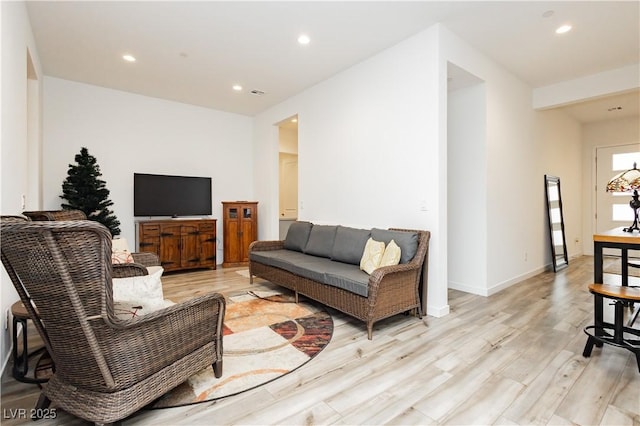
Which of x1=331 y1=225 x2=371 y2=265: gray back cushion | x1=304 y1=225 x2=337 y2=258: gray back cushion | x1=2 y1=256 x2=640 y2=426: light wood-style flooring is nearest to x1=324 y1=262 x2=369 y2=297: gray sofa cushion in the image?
x1=331 y1=225 x2=371 y2=265: gray back cushion

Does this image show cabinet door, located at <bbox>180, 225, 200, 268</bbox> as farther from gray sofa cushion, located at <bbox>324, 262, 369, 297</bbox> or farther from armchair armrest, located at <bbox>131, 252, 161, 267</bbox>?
gray sofa cushion, located at <bbox>324, 262, 369, 297</bbox>

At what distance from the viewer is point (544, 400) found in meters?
1.84

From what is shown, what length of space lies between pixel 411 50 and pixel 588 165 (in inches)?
239

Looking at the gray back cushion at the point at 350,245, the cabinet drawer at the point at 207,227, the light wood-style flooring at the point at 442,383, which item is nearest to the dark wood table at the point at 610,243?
the light wood-style flooring at the point at 442,383

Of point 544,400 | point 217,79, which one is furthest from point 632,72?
point 217,79

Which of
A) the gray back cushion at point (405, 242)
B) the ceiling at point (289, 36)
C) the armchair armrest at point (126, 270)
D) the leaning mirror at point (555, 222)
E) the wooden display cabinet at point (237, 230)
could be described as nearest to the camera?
the armchair armrest at point (126, 270)

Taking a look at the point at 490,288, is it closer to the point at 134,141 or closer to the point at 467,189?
the point at 467,189

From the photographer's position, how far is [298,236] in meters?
4.59

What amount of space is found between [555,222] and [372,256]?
4496mm

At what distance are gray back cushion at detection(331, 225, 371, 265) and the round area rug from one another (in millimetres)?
647

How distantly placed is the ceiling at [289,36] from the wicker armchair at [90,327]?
2.67 m

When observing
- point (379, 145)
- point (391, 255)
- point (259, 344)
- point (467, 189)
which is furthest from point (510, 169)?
point (259, 344)

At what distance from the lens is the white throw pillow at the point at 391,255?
3.00 m

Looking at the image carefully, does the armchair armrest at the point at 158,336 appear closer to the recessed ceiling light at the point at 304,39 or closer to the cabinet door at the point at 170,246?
the recessed ceiling light at the point at 304,39
